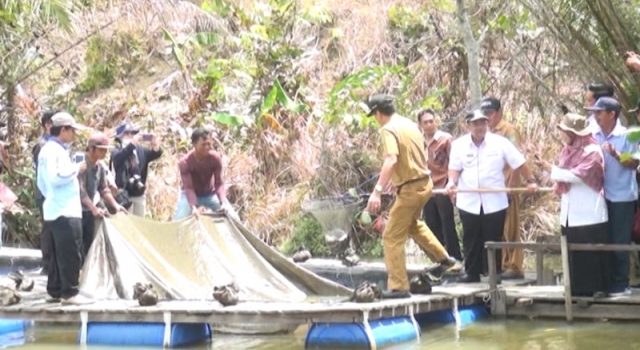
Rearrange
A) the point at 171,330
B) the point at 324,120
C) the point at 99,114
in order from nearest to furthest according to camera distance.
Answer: the point at 171,330, the point at 324,120, the point at 99,114

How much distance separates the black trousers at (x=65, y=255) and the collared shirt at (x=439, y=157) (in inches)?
138

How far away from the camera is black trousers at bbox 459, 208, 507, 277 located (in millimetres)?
9758

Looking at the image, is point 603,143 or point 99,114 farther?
point 99,114

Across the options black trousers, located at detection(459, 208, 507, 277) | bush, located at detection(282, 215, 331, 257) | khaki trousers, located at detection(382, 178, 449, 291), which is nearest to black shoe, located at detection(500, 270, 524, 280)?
black trousers, located at detection(459, 208, 507, 277)

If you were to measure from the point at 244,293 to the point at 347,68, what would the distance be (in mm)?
9403

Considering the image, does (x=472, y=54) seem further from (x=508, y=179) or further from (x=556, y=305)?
(x=556, y=305)

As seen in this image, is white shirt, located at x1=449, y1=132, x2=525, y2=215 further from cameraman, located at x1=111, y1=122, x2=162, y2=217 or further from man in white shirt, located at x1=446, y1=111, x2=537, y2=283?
cameraman, located at x1=111, y1=122, x2=162, y2=217

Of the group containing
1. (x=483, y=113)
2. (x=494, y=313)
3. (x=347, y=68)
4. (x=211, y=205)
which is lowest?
(x=494, y=313)

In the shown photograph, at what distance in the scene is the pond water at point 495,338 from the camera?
8.23 m

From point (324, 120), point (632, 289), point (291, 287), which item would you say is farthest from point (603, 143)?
point (324, 120)

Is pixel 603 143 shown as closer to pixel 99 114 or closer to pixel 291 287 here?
pixel 291 287

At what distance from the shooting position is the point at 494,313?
9.60 metres

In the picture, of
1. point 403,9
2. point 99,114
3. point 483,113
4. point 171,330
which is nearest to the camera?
point 171,330

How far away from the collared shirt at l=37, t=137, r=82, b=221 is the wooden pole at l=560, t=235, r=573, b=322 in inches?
152
